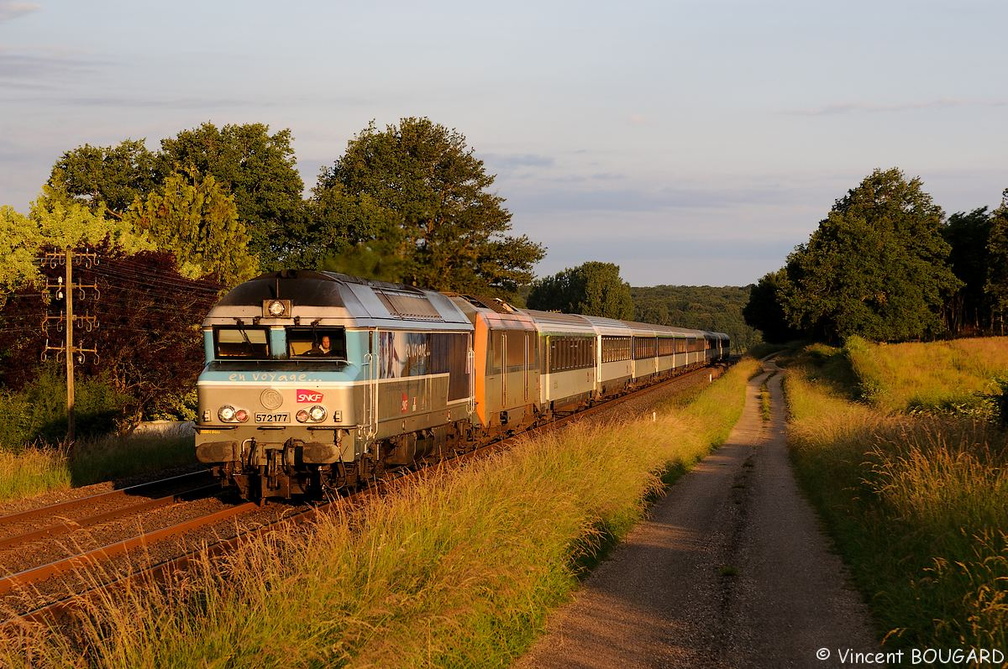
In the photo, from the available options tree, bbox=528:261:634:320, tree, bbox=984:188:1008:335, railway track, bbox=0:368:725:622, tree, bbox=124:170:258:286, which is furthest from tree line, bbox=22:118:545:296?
tree, bbox=528:261:634:320

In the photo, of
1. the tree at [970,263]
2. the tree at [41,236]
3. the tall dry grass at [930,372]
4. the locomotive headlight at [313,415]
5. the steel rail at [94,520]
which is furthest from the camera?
the tree at [970,263]

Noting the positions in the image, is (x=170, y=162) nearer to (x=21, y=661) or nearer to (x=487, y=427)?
(x=487, y=427)

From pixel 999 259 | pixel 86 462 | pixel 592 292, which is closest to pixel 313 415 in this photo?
pixel 86 462

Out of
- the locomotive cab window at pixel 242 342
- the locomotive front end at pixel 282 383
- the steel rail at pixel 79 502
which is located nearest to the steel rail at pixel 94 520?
the steel rail at pixel 79 502

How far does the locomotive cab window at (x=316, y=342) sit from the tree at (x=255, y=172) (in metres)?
49.2


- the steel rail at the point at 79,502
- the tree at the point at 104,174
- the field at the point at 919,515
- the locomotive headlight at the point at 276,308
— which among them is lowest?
the steel rail at the point at 79,502

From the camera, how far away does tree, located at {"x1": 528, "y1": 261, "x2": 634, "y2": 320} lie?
16138cm

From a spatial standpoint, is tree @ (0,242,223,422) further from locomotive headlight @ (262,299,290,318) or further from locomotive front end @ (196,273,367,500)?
locomotive headlight @ (262,299,290,318)

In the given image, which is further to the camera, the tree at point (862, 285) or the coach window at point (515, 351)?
the tree at point (862, 285)

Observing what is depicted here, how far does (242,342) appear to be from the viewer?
1487cm

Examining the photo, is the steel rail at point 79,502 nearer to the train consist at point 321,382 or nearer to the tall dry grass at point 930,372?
the train consist at point 321,382

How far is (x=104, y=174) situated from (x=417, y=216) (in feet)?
74.2

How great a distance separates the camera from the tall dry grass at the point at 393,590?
6770 mm

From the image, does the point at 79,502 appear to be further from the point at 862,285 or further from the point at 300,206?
the point at 862,285
